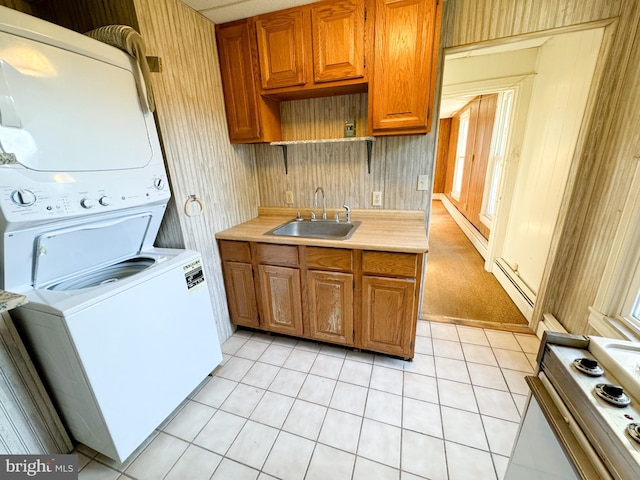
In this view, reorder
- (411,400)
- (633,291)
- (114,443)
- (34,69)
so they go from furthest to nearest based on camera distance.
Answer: (411,400)
(633,291)
(114,443)
(34,69)

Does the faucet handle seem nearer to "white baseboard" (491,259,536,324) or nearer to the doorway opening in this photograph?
the doorway opening

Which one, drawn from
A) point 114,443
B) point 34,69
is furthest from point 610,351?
point 34,69

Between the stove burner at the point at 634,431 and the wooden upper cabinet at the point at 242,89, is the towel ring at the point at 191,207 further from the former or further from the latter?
the stove burner at the point at 634,431

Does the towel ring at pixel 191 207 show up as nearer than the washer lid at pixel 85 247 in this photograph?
No

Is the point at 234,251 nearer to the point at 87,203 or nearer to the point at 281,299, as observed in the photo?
the point at 281,299

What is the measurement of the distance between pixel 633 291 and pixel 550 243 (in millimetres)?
721

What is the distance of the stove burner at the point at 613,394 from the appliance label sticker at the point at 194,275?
5.36ft

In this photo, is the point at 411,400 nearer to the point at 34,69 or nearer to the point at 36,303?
the point at 36,303

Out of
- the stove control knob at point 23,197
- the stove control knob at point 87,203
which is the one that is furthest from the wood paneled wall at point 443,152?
the stove control knob at point 23,197

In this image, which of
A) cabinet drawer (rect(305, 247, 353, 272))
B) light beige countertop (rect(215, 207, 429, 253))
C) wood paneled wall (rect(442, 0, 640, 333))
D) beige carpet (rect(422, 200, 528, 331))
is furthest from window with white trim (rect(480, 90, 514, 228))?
cabinet drawer (rect(305, 247, 353, 272))

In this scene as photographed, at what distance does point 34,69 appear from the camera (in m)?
0.95

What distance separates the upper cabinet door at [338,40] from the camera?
1.53 metres

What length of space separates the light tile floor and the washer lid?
3.12ft

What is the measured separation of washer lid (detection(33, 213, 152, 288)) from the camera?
1113mm
